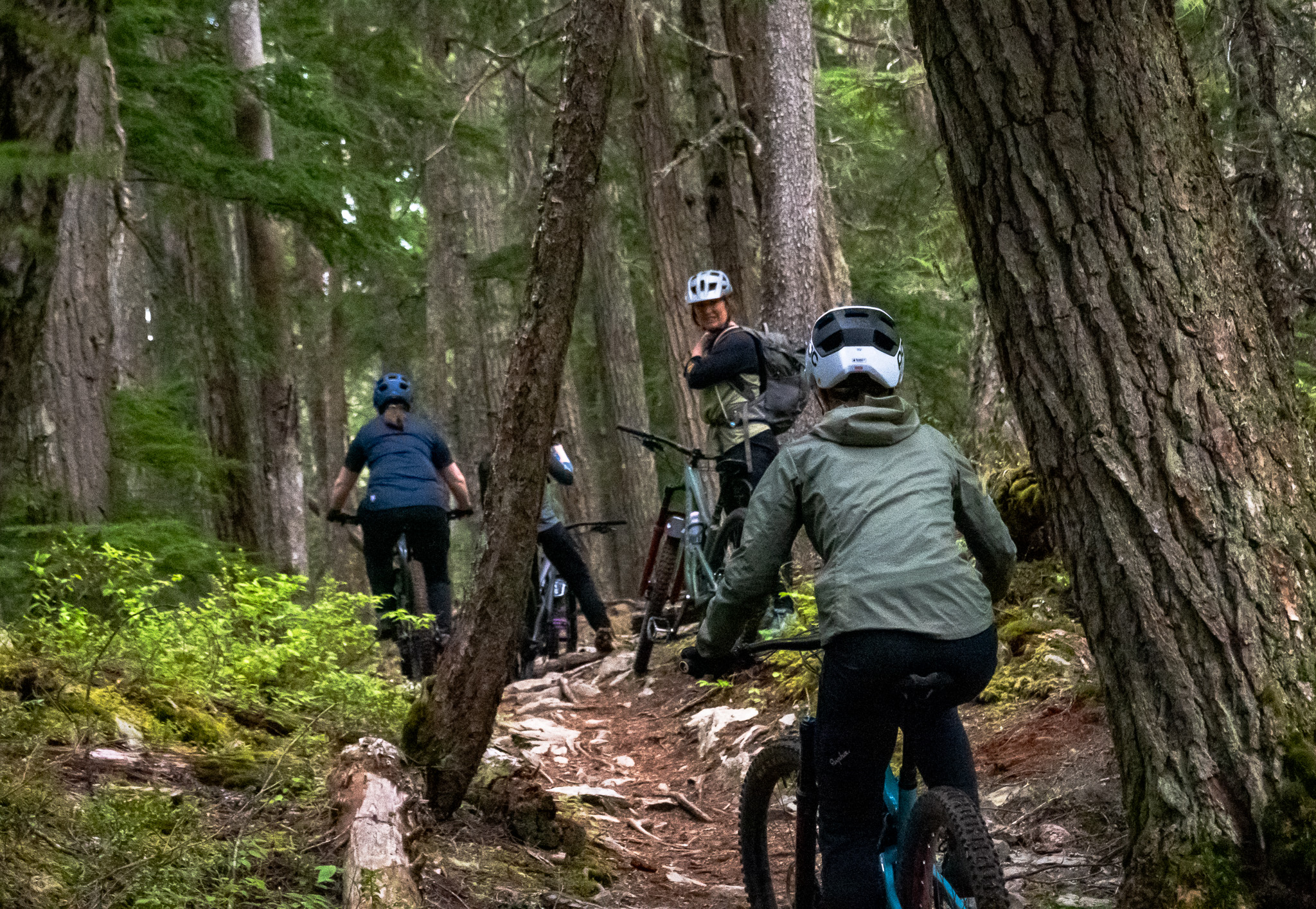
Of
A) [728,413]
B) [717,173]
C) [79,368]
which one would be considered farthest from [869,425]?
[717,173]

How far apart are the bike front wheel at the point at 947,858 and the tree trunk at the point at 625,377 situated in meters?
13.2

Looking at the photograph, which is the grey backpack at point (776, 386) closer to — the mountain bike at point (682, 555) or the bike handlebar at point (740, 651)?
the mountain bike at point (682, 555)

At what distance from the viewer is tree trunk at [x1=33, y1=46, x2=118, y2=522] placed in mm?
6797

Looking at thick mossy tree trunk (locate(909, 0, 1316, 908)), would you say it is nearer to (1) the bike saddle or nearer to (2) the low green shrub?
(1) the bike saddle

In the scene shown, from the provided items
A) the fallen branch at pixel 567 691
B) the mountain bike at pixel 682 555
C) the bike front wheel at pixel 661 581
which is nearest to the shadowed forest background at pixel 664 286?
the mountain bike at pixel 682 555

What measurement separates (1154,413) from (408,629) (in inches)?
230

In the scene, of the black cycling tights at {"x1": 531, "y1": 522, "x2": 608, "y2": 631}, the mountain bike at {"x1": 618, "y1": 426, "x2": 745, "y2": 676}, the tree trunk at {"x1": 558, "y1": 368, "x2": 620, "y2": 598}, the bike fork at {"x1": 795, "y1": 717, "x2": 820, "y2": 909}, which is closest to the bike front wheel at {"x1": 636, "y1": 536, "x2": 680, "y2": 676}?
the mountain bike at {"x1": 618, "y1": 426, "x2": 745, "y2": 676}

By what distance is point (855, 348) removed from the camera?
329cm

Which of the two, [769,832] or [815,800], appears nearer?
[815,800]

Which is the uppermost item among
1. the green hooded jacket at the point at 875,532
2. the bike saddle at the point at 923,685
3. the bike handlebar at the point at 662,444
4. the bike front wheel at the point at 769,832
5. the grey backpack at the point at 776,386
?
the grey backpack at the point at 776,386

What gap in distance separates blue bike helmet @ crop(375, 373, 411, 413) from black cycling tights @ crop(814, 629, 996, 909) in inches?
216

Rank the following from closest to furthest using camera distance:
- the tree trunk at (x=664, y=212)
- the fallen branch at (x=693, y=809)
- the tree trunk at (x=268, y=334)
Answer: the fallen branch at (x=693, y=809), the tree trunk at (x=268, y=334), the tree trunk at (x=664, y=212)

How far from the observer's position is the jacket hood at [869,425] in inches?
125

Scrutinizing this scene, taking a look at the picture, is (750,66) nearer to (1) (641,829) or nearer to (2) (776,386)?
(2) (776,386)
